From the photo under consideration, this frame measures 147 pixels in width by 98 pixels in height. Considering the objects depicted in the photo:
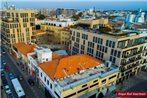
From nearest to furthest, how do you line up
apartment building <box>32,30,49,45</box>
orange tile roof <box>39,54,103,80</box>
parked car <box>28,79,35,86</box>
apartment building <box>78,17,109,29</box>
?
orange tile roof <box>39,54,103,80</box>
parked car <box>28,79,35,86</box>
apartment building <box>78,17,109,29</box>
apartment building <box>32,30,49,45</box>

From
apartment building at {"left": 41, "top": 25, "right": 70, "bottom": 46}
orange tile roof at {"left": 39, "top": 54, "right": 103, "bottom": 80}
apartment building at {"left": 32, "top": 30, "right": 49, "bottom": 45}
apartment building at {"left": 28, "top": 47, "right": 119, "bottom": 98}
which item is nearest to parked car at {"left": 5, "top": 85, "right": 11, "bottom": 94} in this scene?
apartment building at {"left": 28, "top": 47, "right": 119, "bottom": 98}

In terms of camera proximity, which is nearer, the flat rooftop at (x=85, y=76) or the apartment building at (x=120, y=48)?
the flat rooftop at (x=85, y=76)

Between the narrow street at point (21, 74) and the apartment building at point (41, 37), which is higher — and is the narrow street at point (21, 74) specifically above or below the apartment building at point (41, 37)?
below

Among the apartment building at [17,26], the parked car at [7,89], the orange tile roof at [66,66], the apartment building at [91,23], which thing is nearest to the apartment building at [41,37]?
the apartment building at [17,26]

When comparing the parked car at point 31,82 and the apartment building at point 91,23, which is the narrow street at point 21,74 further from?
the apartment building at point 91,23

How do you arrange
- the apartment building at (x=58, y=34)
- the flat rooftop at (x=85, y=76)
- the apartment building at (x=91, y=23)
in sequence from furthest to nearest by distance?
the apartment building at (x=58, y=34) < the apartment building at (x=91, y=23) < the flat rooftop at (x=85, y=76)

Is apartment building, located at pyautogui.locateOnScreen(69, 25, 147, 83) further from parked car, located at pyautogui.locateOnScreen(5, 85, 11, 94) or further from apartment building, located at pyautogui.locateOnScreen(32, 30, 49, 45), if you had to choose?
apartment building, located at pyautogui.locateOnScreen(32, 30, 49, 45)

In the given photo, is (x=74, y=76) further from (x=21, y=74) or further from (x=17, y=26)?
(x=17, y=26)

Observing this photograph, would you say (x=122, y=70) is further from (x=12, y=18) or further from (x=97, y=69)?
(x=12, y=18)

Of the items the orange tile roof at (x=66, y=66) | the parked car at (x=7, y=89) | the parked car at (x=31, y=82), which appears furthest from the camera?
the parked car at (x=31, y=82)

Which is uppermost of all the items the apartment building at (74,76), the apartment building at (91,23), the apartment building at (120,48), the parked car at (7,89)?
the apartment building at (91,23)
